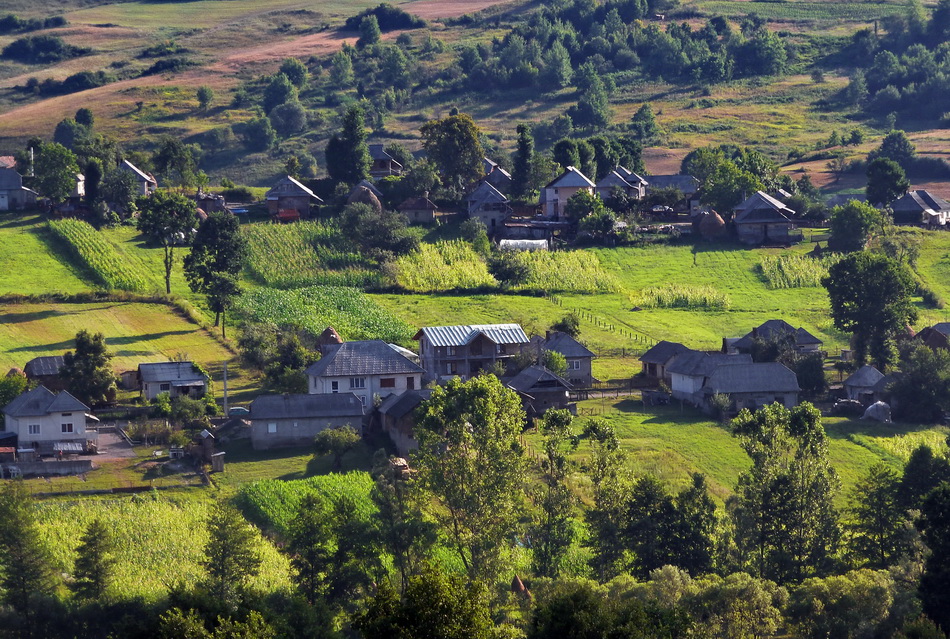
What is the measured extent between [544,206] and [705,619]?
74.2 metres

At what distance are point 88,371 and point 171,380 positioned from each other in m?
4.35

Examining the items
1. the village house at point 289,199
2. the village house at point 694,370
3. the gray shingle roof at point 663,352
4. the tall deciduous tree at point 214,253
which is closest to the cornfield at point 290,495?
the village house at point 694,370

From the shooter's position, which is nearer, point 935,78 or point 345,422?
point 345,422

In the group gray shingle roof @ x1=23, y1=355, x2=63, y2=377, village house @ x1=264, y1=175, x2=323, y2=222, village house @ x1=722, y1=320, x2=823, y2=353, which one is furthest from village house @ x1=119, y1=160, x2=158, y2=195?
village house @ x1=722, y1=320, x2=823, y2=353

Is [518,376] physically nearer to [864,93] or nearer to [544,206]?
[544,206]

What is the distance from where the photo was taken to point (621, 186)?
123 meters

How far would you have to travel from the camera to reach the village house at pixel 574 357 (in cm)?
8244

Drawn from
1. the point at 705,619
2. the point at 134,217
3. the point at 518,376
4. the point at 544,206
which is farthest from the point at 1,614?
the point at 544,206

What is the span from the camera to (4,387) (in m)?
72.1

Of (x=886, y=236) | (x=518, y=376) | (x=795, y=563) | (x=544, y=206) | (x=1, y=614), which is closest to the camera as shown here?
(x=1, y=614)

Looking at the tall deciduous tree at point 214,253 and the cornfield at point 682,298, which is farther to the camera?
the cornfield at point 682,298

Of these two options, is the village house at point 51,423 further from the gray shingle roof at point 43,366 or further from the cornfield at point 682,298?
the cornfield at point 682,298

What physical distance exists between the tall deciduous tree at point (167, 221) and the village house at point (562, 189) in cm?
3053

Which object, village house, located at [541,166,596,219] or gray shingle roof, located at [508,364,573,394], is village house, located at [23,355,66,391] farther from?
village house, located at [541,166,596,219]
